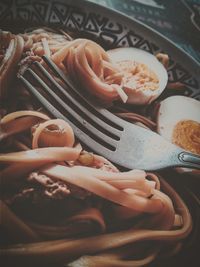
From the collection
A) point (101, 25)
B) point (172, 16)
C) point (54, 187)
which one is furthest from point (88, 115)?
point (172, 16)

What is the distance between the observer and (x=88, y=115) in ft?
5.96

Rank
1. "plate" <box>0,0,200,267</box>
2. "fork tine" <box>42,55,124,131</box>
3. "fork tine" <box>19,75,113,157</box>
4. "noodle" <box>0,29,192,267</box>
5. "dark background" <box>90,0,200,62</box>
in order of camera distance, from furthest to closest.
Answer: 1. "dark background" <box>90,0,200,62</box>
2. "plate" <box>0,0,200,267</box>
3. "fork tine" <box>42,55,124,131</box>
4. "fork tine" <box>19,75,113,157</box>
5. "noodle" <box>0,29,192,267</box>

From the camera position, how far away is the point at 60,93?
1821mm

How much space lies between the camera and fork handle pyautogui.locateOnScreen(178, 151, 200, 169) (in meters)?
1.80

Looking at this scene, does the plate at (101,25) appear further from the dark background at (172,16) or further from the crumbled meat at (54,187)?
the crumbled meat at (54,187)

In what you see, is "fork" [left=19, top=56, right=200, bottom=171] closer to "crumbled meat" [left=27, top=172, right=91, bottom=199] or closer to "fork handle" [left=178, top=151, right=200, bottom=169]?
"fork handle" [left=178, top=151, right=200, bottom=169]

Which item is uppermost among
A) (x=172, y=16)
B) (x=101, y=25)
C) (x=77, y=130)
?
(x=172, y=16)

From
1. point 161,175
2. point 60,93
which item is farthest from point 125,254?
point 60,93

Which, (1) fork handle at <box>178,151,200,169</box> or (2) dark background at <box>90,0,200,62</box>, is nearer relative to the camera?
(1) fork handle at <box>178,151,200,169</box>

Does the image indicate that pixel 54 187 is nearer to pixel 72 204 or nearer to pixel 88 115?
pixel 72 204

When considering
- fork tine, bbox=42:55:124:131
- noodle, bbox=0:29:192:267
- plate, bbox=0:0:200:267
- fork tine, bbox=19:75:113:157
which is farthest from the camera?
plate, bbox=0:0:200:267

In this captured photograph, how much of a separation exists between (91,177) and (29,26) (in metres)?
0.89

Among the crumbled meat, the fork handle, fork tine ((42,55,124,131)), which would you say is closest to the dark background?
fork tine ((42,55,124,131))

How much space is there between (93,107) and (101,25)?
564 mm
